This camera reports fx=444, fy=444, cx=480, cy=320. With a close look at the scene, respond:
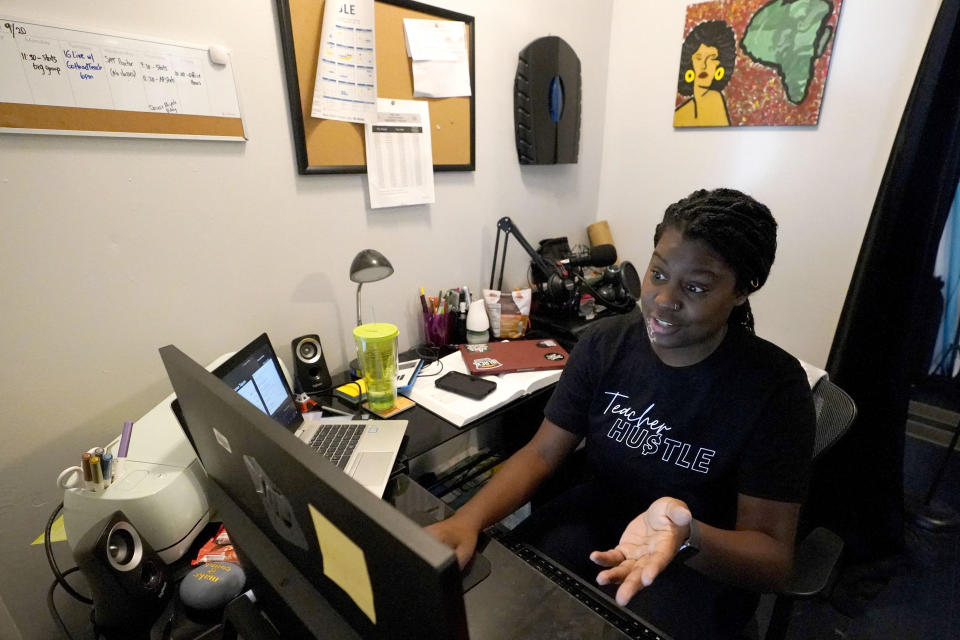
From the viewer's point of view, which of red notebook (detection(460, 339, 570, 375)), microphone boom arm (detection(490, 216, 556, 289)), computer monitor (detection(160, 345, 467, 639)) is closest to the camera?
computer monitor (detection(160, 345, 467, 639))

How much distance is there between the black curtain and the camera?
4.20ft

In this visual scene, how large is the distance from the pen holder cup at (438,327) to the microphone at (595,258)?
0.54 meters

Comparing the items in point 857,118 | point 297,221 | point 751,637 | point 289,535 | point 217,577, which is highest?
point 857,118

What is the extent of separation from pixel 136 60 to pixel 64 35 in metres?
0.11

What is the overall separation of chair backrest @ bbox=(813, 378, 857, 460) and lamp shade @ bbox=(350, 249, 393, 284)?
105cm

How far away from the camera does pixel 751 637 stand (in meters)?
0.92

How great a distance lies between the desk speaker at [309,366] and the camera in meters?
1.25

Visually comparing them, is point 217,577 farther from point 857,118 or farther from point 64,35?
point 857,118

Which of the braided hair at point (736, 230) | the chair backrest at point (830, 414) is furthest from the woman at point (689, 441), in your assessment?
the chair backrest at point (830, 414)

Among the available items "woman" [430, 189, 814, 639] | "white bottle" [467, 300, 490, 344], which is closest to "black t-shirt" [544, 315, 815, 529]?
"woman" [430, 189, 814, 639]

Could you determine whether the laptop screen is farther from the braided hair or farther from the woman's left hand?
the braided hair

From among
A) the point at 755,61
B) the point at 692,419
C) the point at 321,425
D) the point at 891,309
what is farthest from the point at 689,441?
the point at 755,61

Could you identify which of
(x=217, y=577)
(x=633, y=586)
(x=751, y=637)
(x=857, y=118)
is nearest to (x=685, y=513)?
(x=633, y=586)

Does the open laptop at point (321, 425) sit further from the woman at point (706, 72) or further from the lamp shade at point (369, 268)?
the woman at point (706, 72)
